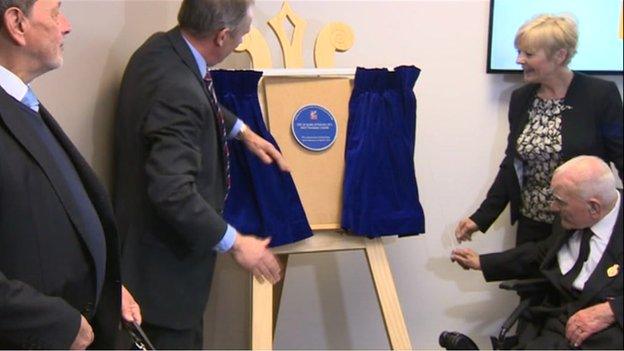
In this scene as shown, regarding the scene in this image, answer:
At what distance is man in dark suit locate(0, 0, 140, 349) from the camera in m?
1.05

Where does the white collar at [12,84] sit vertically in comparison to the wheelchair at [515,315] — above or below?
above

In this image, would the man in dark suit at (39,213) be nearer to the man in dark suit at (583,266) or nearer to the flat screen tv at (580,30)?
the man in dark suit at (583,266)

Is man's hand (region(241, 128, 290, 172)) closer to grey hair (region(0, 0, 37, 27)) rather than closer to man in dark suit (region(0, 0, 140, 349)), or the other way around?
man in dark suit (region(0, 0, 140, 349))

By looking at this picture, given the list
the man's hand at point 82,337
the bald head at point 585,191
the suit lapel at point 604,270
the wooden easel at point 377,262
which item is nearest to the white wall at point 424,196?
the wooden easel at point 377,262

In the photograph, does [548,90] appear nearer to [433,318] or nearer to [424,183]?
[424,183]

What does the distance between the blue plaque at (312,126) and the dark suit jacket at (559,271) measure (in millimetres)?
746

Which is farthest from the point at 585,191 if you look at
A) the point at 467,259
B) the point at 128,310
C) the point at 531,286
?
the point at 128,310

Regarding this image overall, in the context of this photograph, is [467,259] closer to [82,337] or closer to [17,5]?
[82,337]

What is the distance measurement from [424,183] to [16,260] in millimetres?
1985

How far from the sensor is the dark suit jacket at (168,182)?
162cm

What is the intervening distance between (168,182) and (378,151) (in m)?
0.79

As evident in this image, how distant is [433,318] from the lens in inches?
115

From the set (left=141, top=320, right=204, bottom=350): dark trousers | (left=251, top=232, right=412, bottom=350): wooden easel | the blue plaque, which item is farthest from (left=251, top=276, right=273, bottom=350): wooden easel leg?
the blue plaque

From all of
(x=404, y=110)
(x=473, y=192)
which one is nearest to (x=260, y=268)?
(x=404, y=110)
